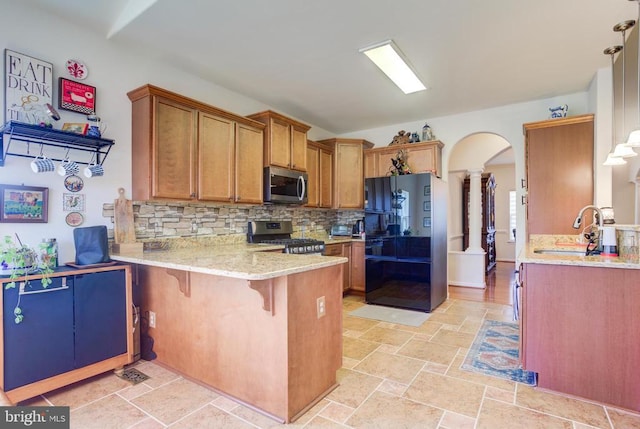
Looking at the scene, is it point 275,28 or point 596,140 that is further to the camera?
point 596,140

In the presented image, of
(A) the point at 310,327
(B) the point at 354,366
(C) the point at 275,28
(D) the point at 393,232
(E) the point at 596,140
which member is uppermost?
(C) the point at 275,28

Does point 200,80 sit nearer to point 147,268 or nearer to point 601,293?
point 147,268

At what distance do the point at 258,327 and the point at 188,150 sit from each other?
1.85 metres

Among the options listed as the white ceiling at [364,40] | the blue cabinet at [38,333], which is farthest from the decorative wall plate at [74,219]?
the white ceiling at [364,40]

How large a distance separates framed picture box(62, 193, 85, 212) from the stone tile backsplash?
0.53 ft

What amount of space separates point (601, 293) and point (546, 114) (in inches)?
114

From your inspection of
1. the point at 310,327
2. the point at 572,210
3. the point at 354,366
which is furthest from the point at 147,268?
the point at 572,210

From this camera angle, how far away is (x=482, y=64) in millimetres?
3193

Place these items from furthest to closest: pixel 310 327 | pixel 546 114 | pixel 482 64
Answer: pixel 546 114
pixel 482 64
pixel 310 327

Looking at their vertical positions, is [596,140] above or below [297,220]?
above

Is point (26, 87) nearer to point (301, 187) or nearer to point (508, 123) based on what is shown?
point (301, 187)

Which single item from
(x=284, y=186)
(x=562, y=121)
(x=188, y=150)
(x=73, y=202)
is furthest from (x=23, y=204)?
(x=562, y=121)

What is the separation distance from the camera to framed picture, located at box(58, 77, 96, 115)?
2.47m

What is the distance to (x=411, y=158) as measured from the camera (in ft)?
15.7
